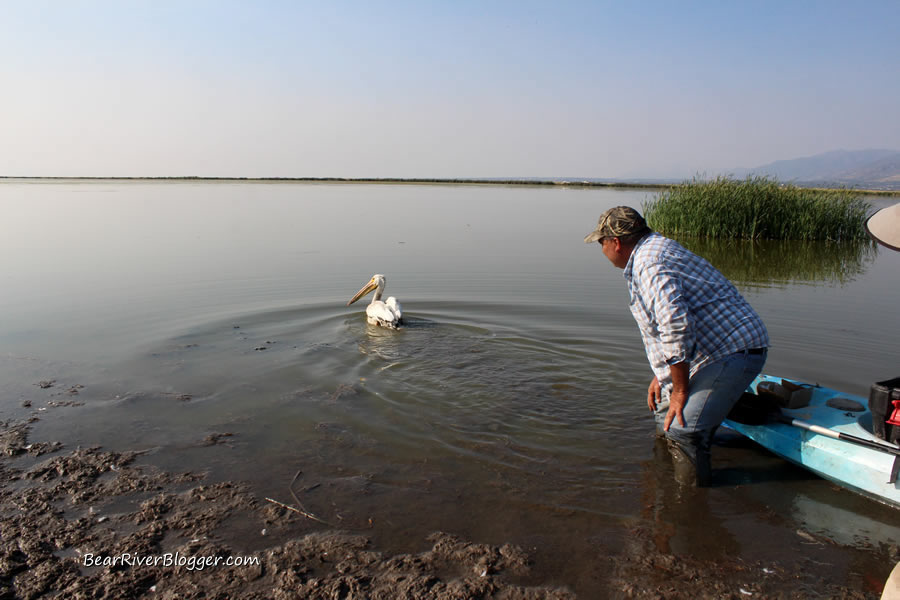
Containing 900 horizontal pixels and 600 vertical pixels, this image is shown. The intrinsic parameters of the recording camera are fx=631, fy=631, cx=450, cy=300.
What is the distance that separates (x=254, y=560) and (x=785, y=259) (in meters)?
18.9

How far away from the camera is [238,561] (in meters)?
4.04

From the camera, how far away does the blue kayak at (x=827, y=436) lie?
15.6 feet

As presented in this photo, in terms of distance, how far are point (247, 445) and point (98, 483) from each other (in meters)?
1.24

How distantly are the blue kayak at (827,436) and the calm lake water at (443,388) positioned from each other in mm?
190

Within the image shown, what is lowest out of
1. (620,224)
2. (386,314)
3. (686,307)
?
(386,314)

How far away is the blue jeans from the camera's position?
4656 mm

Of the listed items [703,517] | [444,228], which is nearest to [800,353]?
[703,517]

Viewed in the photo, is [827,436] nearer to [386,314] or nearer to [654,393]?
[654,393]

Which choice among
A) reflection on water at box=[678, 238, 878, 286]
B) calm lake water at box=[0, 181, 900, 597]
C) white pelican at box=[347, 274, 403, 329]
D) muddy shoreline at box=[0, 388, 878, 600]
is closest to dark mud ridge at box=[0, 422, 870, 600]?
muddy shoreline at box=[0, 388, 878, 600]

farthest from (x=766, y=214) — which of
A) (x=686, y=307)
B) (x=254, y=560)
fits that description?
(x=254, y=560)

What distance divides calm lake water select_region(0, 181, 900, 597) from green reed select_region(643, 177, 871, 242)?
598 cm

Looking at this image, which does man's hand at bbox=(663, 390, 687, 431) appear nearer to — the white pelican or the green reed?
the white pelican

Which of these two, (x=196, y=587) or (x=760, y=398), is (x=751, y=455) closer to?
(x=760, y=398)

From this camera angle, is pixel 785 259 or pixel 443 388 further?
pixel 785 259
